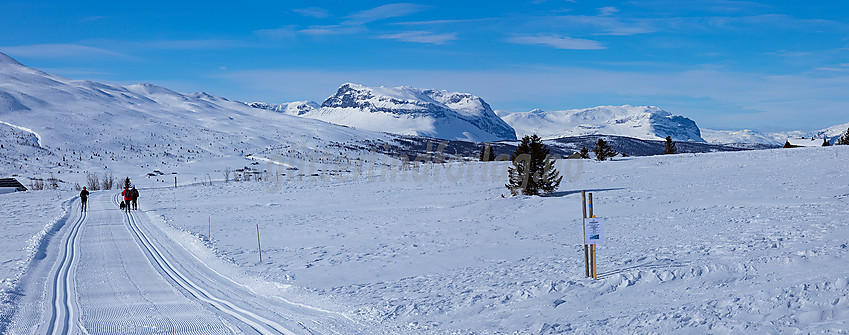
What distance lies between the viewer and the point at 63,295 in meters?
11.5

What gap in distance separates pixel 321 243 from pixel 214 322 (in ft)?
30.9

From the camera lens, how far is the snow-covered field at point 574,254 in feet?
28.5

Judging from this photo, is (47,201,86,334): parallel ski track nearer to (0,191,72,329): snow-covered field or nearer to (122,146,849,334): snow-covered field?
(0,191,72,329): snow-covered field

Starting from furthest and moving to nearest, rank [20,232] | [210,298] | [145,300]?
[20,232], [210,298], [145,300]

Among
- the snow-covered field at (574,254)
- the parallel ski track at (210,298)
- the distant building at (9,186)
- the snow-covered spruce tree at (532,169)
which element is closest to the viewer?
the snow-covered field at (574,254)

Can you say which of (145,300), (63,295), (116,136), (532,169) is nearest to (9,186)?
(532,169)

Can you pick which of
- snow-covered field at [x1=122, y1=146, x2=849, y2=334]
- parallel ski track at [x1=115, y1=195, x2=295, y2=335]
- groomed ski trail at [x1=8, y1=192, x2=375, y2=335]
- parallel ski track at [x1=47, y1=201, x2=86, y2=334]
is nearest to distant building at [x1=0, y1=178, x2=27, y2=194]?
snow-covered field at [x1=122, y1=146, x2=849, y2=334]

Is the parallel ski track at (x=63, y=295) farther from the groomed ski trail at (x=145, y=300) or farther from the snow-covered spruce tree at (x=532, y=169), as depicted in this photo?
the snow-covered spruce tree at (x=532, y=169)

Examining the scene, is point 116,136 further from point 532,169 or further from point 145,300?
point 145,300

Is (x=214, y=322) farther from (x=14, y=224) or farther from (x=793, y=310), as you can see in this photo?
(x=14, y=224)

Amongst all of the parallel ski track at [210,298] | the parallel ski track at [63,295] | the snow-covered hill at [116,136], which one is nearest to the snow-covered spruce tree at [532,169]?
the parallel ski track at [210,298]

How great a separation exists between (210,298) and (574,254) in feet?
28.2

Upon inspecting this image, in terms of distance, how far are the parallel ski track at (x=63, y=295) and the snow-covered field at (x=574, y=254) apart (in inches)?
152

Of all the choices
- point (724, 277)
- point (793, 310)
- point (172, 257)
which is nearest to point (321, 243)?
point (172, 257)
